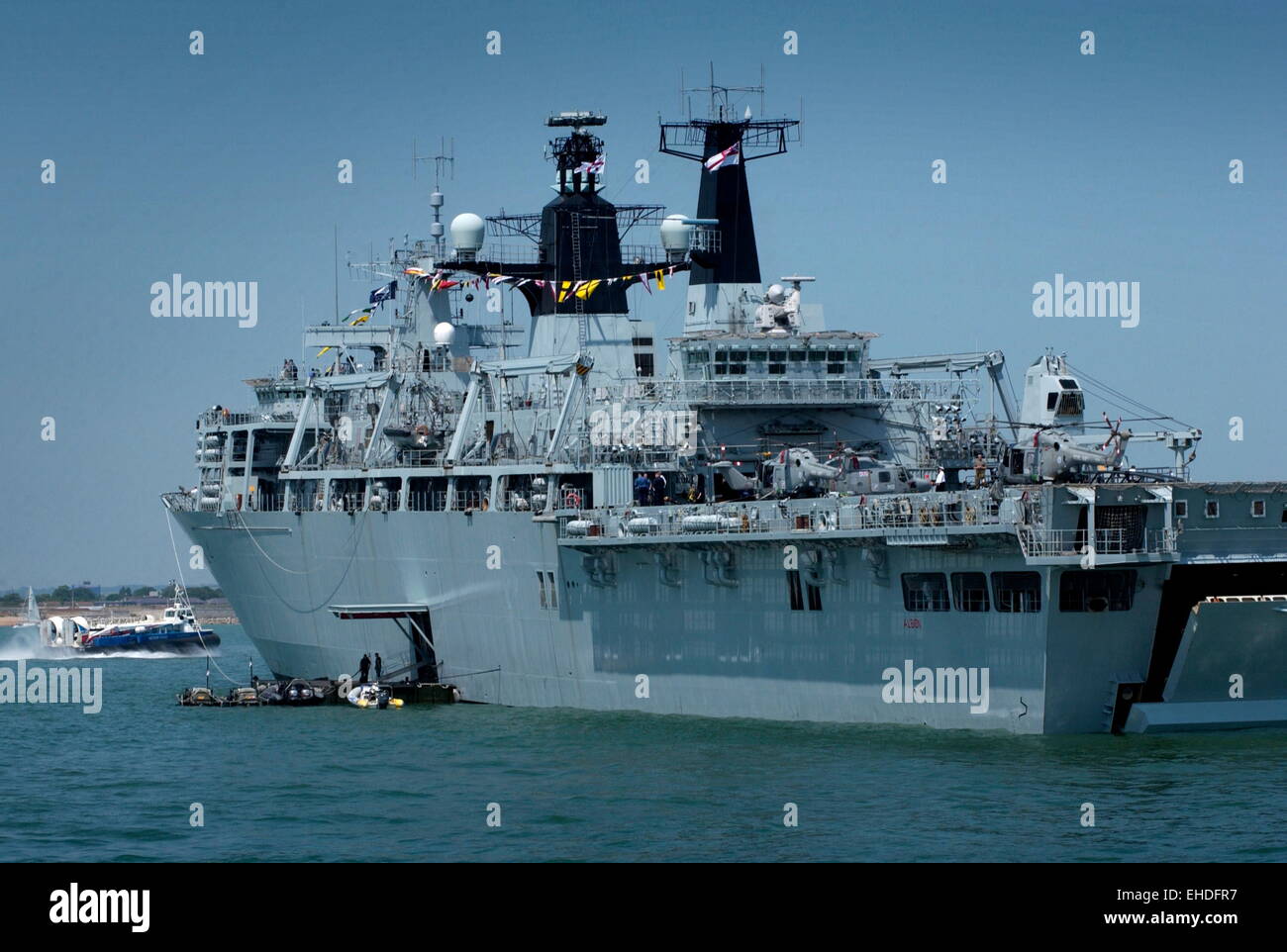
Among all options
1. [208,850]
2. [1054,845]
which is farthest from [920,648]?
[208,850]

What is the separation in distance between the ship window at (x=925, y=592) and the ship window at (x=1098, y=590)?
2982 millimetres

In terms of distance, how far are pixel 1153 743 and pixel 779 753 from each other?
24.6ft

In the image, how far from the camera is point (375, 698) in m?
54.8

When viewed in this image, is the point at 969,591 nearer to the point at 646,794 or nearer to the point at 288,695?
the point at 646,794

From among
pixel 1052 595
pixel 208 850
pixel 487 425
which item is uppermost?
pixel 487 425

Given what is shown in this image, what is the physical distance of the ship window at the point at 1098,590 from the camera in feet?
128

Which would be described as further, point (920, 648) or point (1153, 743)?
point (920, 648)

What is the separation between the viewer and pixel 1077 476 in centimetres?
4094

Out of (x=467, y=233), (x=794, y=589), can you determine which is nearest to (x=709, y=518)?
(x=794, y=589)

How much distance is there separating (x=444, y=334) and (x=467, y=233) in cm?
356

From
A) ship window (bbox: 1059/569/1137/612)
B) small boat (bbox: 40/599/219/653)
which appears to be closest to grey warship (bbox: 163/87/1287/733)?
ship window (bbox: 1059/569/1137/612)
